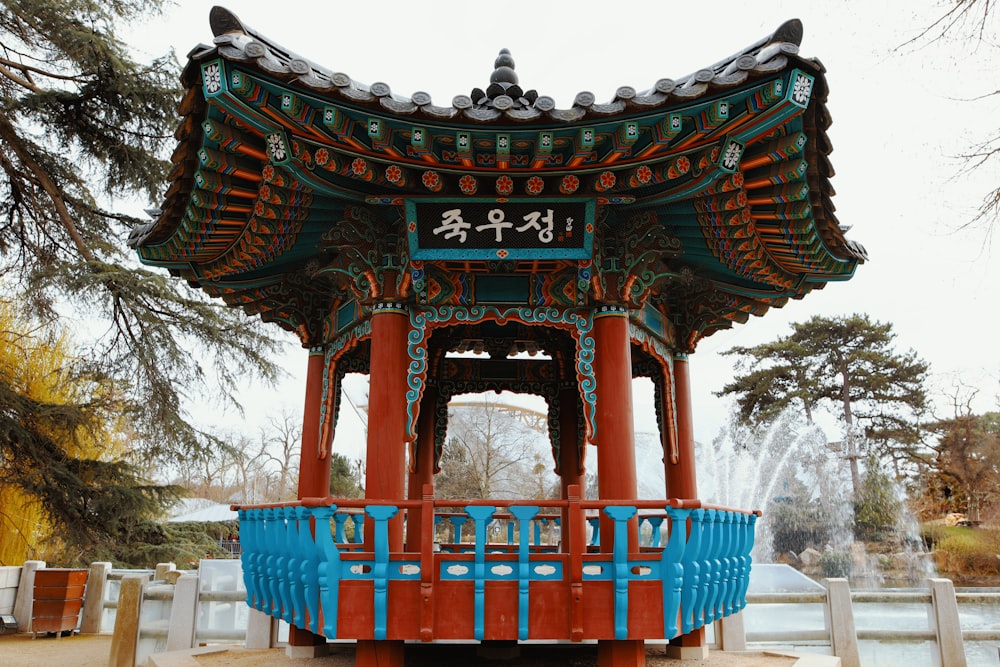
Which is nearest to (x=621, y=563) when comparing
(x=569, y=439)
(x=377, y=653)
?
(x=377, y=653)

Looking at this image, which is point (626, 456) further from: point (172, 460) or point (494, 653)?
Answer: point (172, 460)

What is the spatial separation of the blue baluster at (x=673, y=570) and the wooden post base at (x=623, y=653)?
47cm

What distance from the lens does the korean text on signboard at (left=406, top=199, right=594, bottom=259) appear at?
6.27 metres

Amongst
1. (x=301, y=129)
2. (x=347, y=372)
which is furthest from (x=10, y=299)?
(x=301, y=129)

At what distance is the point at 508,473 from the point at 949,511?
63.1 ft

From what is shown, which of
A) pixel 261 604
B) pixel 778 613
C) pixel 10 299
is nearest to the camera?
pixel 261 604

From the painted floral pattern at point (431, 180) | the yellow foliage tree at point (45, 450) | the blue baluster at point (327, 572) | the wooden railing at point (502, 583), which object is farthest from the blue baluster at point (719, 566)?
the yellow foliage tree at point (45, 450)

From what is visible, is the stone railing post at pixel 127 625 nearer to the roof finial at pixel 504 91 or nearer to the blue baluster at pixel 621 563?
the blue baluster at pixel 621 563

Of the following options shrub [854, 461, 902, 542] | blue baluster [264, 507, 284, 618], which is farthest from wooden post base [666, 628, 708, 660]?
shrub [854, 461, 902, 542]

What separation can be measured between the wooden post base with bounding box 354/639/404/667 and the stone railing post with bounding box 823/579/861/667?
5.83 meters

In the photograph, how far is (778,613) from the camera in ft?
29.3

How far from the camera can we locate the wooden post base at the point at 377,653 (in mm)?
5609

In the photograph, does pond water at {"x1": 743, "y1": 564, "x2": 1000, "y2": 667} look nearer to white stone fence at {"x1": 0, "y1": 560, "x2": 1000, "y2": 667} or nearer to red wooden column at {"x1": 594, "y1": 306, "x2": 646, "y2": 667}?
white stone fence at {"x1": 0, "y1": 560, "x2": 1000, "y2": 667}

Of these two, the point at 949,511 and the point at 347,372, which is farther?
the point at 949,511
